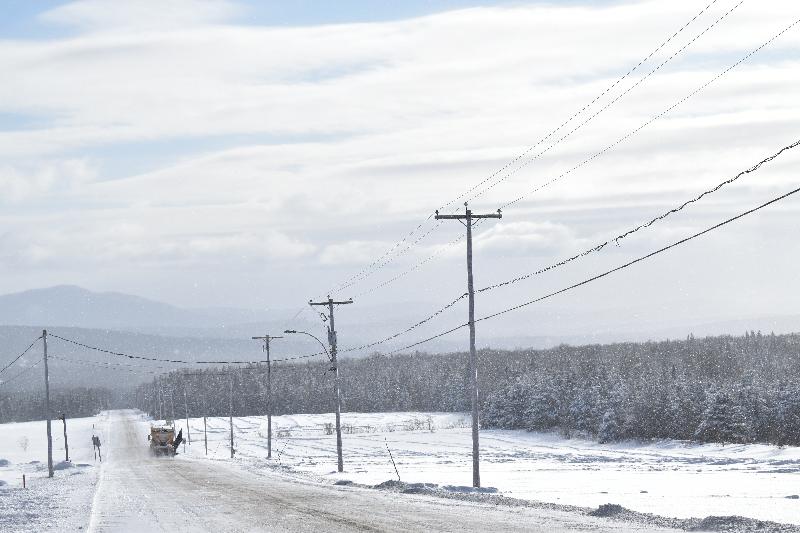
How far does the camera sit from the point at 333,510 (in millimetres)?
30938

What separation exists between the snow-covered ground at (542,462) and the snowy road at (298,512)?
13.2 ft

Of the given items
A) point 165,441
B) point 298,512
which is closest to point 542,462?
point 165,441

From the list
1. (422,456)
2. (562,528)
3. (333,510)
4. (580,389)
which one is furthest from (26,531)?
(580,389)

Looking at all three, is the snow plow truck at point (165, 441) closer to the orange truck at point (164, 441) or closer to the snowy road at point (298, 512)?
the orange truck at point (164, 441)

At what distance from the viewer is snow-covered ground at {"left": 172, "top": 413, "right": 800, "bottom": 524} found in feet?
116

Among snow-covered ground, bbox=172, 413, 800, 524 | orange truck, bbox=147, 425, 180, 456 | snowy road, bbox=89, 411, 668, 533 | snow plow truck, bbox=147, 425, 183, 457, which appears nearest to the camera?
snowy road, bbox=89, 411, 668, 533

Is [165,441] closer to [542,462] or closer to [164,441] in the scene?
[164,441]

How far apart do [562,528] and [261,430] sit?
146 m

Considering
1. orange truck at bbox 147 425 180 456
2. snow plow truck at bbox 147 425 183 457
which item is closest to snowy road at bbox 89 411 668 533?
snow plow truck at bbox 147 425 183 457

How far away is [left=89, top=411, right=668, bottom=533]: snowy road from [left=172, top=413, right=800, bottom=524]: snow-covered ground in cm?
403

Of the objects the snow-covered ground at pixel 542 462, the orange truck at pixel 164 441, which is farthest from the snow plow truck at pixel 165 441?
the snow-covered ground at pixel 542 462

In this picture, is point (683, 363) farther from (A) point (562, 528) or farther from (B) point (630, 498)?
(A) point (562, 528)

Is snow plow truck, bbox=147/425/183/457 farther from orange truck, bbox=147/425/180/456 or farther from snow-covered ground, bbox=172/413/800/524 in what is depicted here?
snow-covered ground, bbox=172/413/800/524

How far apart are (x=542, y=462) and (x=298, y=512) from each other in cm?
5588
